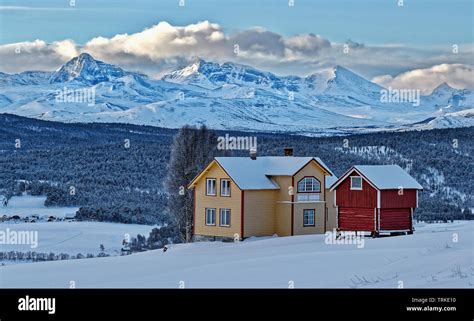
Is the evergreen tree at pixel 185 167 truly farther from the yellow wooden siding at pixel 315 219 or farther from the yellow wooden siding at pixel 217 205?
the yellow wooden siding at pixel 315 219

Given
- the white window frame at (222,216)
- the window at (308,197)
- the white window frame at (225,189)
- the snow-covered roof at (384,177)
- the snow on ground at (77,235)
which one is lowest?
the snow on ground at (77,235)

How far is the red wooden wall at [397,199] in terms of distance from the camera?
156 feet

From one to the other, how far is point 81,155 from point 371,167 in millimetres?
116630

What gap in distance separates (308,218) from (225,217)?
14.9 ft

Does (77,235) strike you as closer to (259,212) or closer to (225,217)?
(225,217)

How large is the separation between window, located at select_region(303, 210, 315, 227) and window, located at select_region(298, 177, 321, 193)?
1.14 m

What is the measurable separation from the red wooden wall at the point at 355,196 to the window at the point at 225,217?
6.53 m

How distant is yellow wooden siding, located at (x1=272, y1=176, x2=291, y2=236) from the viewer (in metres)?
52.3

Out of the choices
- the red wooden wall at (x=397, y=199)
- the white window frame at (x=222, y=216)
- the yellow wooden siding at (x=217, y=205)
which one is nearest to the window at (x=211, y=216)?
the yellow wooden siding at (x=217, y=205)

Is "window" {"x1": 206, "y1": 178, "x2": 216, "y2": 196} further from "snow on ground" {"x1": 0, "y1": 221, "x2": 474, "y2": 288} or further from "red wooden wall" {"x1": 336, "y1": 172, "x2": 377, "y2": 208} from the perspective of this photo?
"snow on ground" {"x1": 0, "y1": 221, "x2": 474, "y2": 288}

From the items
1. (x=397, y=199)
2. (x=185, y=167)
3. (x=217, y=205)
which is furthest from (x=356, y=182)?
(x=185, y=167)

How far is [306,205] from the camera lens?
2095 inches

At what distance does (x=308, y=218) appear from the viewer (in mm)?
53344
